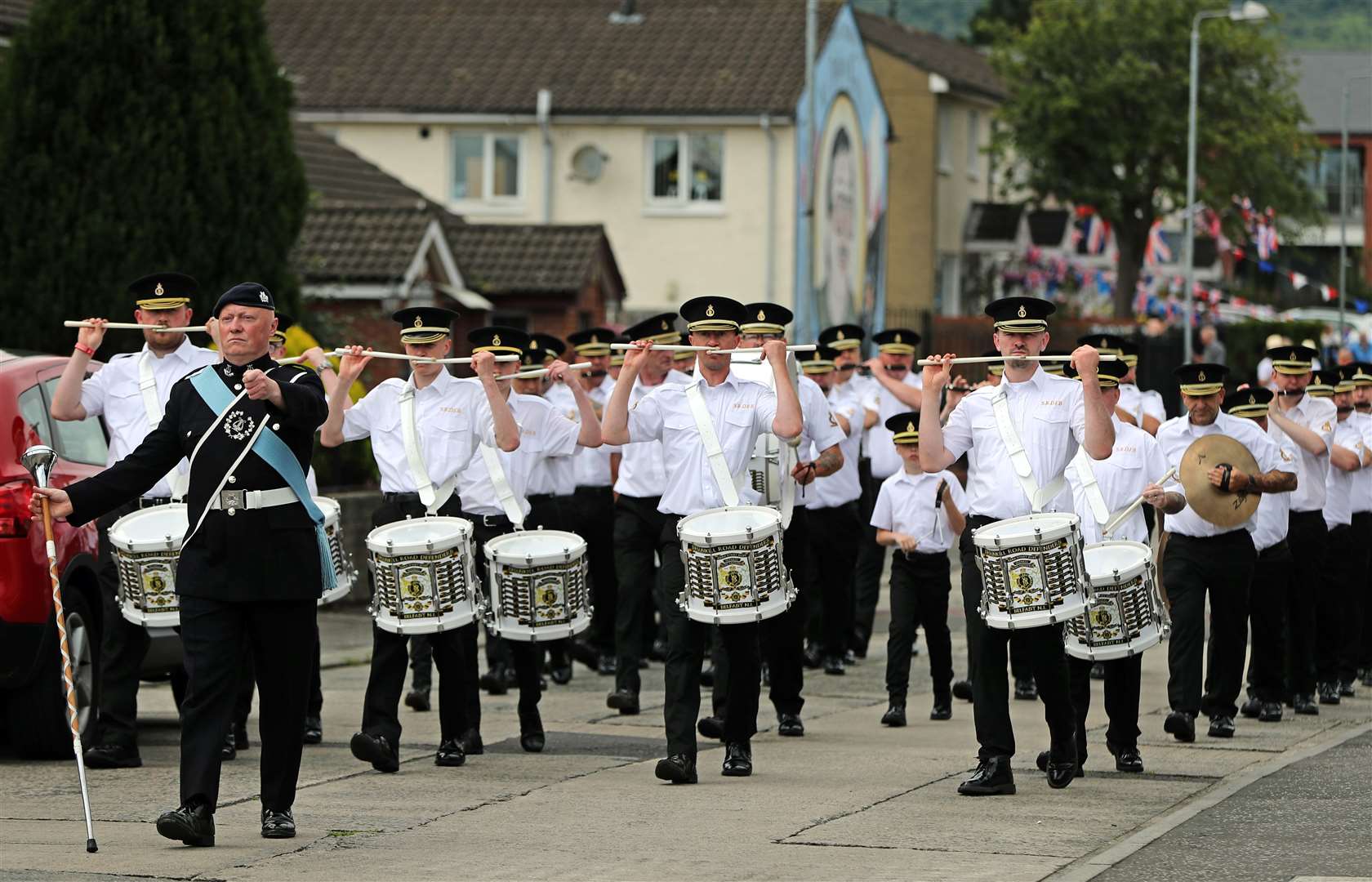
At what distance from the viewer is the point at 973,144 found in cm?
5803

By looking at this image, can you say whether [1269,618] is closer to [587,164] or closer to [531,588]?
[531,588]

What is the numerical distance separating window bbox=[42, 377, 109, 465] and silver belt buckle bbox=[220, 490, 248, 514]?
3022 millimetres

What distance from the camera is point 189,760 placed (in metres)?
9.03

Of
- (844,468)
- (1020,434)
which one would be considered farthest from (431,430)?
(844,468)

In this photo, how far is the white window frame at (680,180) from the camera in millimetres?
48250

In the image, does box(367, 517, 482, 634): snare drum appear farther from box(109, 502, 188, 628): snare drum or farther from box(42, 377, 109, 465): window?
box(42, 377, 109, 465): window

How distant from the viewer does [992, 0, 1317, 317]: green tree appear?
178ft

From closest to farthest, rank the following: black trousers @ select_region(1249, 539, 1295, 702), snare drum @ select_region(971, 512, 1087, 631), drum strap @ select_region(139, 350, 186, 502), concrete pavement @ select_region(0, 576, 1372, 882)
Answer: concrete pavement @ select_region(0, 576, 1372, 882), snare drum @ select_region(971, 512, 1087, 631), drum strap @ select_region(139, 350, 186, 502), black trousers @ select_region(1249, 539, 1295, 702)

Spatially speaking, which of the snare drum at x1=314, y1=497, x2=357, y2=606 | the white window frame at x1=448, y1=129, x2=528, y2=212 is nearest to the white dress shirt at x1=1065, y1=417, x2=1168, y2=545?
the snare drum at x1=314, y1=497, x2=357, y2=606

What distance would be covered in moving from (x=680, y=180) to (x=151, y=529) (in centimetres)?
3803

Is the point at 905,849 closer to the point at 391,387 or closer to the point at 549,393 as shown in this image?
the point at 391,387

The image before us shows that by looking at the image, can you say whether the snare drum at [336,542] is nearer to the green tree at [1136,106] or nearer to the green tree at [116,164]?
the green tree at [116,164]

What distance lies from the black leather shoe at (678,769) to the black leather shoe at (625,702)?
2.91 metres

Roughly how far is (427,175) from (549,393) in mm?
31940
